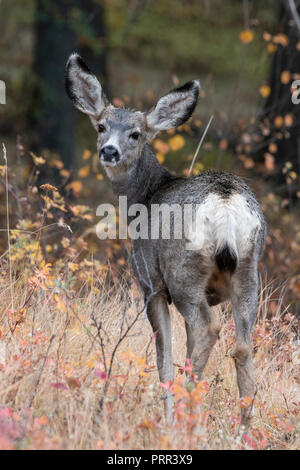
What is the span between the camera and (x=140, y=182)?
21.5 feet

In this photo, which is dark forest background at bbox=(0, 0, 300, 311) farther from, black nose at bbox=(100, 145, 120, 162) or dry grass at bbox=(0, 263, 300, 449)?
dry grass at bbox=(0, 263, 300, 449)

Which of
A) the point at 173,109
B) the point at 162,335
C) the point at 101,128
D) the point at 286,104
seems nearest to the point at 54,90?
the point at 286,104

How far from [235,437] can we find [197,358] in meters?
0.60

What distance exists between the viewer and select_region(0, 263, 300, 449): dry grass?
439 cm

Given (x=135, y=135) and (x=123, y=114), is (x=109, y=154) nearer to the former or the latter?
(x=135, y=135)

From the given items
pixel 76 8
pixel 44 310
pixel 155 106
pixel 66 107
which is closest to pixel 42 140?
pixel 66 107

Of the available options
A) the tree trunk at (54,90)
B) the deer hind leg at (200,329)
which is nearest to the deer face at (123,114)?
the deer hind leg at (200,329)

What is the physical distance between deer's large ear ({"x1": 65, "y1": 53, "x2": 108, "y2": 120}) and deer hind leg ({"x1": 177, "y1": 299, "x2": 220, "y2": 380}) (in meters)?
2.39

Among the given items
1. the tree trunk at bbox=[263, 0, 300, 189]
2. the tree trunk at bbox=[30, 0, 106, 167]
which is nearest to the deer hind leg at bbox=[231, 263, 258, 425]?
the tree trunk at bbox=[263, 0, 300, 189]

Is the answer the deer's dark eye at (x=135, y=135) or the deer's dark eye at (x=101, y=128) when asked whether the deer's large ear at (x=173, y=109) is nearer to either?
the deer's dark eye at (x=135, y=135)

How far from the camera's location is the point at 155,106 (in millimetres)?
6844

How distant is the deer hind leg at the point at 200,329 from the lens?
5.24 metres

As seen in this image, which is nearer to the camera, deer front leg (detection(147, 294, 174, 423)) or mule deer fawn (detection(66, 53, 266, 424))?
mule deer fawn (detection(66, 53, 266, 424))

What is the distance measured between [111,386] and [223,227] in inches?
47.6
